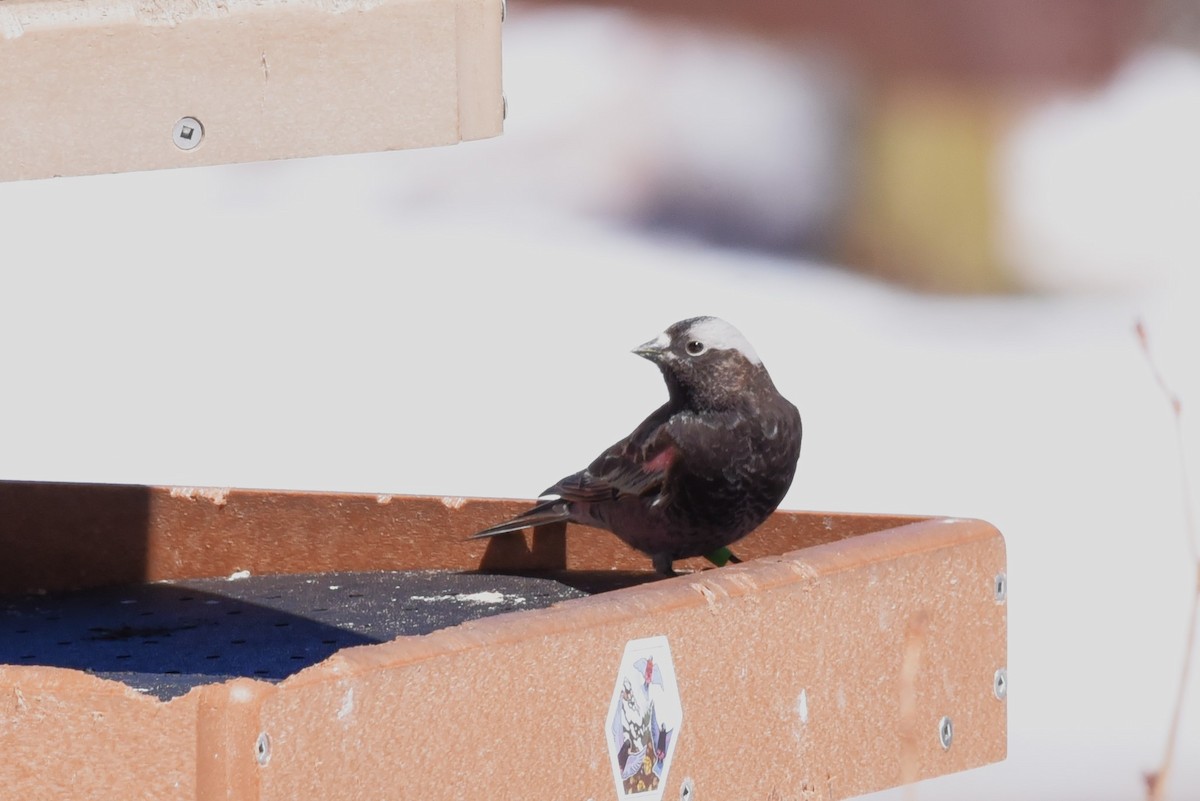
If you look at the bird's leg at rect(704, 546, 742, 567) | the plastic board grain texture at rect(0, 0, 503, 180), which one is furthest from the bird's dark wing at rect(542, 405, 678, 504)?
the plastic board grain texture at rect(0, 0, 503, 180)

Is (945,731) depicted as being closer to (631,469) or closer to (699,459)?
(699,459)

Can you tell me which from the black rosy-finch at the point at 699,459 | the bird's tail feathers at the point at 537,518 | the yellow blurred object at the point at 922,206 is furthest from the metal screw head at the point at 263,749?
the yellow blurred object at the point at 922,206

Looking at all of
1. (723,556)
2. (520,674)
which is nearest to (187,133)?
(520,674)

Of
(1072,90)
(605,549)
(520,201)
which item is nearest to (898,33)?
(1072,90)

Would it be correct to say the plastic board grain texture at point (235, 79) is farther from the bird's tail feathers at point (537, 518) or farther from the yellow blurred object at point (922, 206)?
the yellow blurred object at point (922, 206)

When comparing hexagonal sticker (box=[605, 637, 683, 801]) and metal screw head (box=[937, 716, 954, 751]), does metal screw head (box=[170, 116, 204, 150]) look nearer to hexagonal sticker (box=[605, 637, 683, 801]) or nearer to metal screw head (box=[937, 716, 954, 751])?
hexagonal sticker (box=[605, 637, 683, 801])
